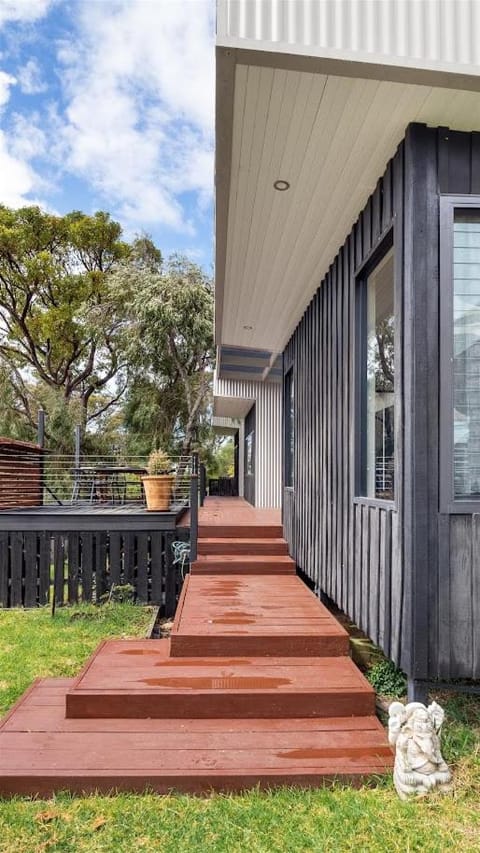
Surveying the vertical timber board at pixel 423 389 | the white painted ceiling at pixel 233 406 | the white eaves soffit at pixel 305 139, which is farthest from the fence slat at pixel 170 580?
the white painted ceiling at pixel 233 406

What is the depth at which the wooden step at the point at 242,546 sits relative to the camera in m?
5.54

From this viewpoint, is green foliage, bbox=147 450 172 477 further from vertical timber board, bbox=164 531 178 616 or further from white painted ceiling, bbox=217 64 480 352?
white painted ceiling, bbox=217 64 480 352

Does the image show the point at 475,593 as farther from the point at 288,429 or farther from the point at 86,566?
the point at 86,566

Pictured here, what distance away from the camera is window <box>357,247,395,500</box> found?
9.68ft

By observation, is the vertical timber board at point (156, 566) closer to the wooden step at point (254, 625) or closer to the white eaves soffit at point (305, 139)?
the wooden step at point (254, 625)

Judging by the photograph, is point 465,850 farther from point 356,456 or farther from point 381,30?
point 381,30

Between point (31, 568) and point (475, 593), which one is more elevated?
point (475, 593)

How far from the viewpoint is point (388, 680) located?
332 centimetres

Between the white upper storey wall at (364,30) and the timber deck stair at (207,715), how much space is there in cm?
294

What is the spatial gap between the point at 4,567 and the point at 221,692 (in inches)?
169

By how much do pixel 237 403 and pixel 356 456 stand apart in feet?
26.0

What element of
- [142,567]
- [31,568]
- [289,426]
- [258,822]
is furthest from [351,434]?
[31,568]

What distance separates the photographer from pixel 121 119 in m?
21.4

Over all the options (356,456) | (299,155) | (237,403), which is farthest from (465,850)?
(237,403)
